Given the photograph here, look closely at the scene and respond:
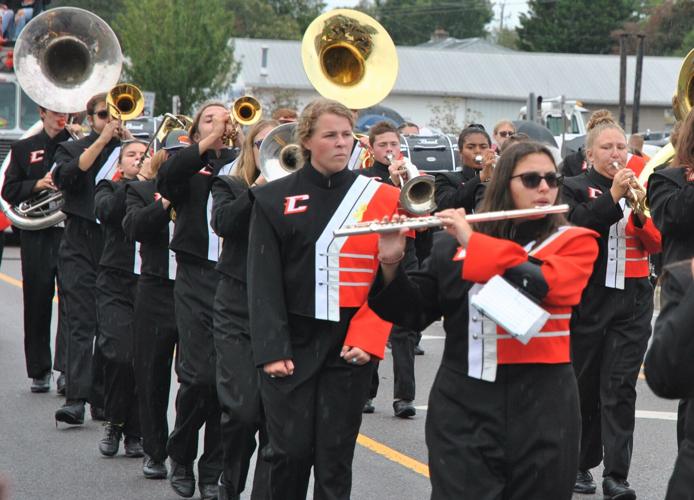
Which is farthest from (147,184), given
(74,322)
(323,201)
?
(323,201)

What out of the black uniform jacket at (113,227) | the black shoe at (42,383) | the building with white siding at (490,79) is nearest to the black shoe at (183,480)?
the black uniform jacket at (113,227)

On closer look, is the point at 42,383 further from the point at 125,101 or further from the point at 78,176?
the point at 125,101

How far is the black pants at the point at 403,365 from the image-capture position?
10273 millimetres

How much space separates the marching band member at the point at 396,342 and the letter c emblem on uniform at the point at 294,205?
381cm

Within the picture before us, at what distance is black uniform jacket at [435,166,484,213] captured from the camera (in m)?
9.91

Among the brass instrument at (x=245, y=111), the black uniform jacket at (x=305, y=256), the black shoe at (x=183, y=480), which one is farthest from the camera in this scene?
the black shoe at (x=183, y=480)

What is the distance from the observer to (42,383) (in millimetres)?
11250

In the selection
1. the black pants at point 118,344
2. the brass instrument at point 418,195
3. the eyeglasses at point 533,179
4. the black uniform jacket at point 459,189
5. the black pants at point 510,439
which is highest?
the eyeglasses at point 533,179

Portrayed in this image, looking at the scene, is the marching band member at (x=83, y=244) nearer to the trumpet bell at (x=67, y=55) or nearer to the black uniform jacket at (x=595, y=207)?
the trumpet bell at (x=67, y=55)

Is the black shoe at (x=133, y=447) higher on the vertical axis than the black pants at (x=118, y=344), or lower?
lower

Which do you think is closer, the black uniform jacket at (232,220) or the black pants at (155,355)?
the black uniform jacket at (232,220)

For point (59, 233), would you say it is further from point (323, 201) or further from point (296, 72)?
point (296, 72)

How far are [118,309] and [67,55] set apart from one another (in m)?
3.36

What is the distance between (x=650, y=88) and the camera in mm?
81125
